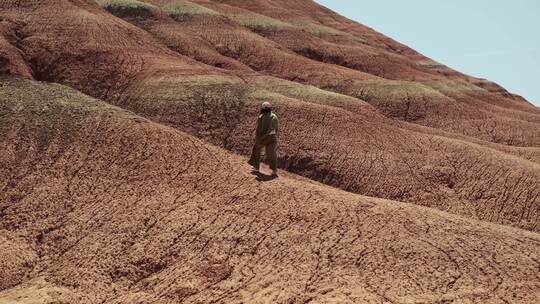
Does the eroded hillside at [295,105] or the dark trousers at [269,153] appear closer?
the dark trousers at [269,153]

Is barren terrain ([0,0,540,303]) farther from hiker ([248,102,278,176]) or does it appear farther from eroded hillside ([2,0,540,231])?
hiker ([248,102,278,176])

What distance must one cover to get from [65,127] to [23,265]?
19.5 feet

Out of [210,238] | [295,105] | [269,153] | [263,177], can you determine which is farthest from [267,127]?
[295,105]

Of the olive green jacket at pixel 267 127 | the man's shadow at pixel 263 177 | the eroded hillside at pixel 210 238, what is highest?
the olive green jacket at pixel 267 127

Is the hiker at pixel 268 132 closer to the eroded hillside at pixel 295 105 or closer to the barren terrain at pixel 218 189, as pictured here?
the barren terrain at pixel 218 189

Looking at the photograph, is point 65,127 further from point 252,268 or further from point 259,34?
point 259,34

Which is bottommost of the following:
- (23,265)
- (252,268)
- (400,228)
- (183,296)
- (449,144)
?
(23,265)

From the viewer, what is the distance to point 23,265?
1233 cm

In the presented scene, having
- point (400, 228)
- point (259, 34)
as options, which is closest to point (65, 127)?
point (400, 228)

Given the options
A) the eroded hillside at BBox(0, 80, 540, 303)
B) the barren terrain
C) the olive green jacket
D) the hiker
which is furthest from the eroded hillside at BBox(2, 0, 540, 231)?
the eroded hillside at BBox(0, 80, 540, 303)

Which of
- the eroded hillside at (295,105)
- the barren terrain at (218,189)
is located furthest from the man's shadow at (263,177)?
the eroded hillside at (295,105)

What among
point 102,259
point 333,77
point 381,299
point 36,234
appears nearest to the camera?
point 381,299

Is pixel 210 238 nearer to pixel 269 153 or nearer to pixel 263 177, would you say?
pixel 263 177

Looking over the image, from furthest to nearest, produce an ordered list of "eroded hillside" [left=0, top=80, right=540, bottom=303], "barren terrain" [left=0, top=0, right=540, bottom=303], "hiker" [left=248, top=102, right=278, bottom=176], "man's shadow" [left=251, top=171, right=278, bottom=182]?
1. "hiker" [left=248, top=102, right=278, bottom=176]
2. "man's shadow" [left=251, top=171, right=278, bottom=182]
3. "barren terrain" [left=0, top=0, right=540, bottom=303]
4. "eroded hillside" [left=0, top=80, right=540, bottom=303]
